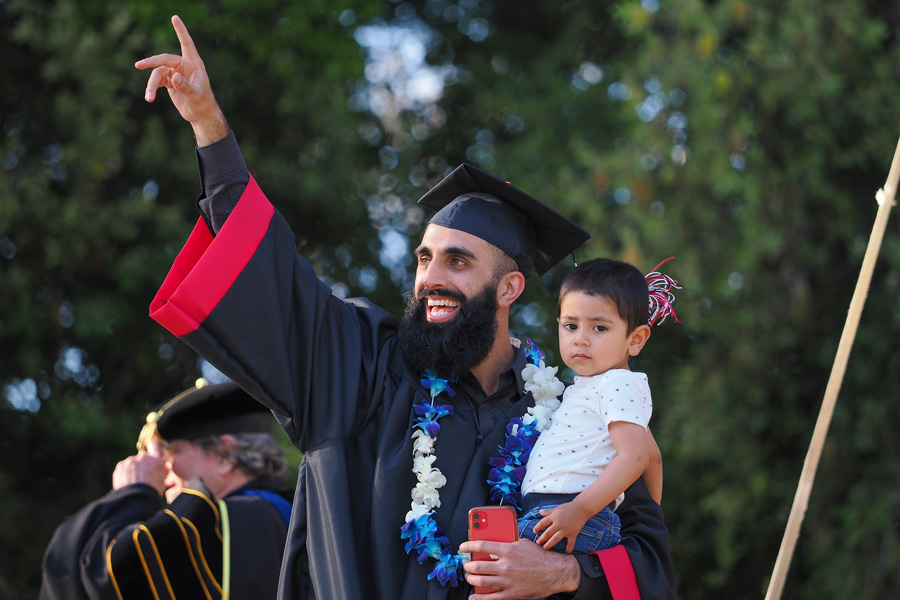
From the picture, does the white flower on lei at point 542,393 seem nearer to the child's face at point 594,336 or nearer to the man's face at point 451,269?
the child's face at point 594,336

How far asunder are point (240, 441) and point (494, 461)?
2310mm

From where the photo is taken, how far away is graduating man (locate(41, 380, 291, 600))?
15.4 ft

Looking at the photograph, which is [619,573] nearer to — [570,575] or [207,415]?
[570,575]

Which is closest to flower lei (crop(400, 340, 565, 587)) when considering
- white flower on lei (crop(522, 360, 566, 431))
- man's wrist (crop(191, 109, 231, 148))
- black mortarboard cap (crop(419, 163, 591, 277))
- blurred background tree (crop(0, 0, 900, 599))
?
white flower on lei (crop(522, 360, 566, 431))

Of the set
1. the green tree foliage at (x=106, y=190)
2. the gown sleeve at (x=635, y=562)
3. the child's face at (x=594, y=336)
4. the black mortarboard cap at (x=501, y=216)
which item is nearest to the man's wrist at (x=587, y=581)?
the gown sleeve at (x=635, y=562)

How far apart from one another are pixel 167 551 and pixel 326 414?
189 centimetres

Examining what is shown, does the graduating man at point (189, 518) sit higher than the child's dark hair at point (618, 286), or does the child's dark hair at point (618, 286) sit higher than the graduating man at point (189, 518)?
the child's dark hair at point (618, 286)

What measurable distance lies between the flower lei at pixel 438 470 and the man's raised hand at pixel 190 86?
1035 millimetres

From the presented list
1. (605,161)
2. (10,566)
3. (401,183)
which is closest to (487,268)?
(605,161)

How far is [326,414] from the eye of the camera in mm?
3215

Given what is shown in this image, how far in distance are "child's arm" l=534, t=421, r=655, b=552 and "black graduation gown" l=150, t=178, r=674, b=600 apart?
218mm

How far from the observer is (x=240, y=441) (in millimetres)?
5168

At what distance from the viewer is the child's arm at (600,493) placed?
2.86 metres

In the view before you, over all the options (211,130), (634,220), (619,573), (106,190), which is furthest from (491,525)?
(106,190)
